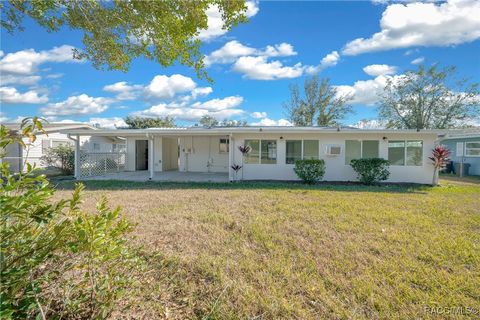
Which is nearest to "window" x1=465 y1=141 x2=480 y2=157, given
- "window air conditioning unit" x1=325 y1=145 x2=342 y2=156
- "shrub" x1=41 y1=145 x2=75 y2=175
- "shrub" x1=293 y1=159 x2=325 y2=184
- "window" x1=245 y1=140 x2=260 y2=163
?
"window air conditioning unit" x1=325 y1=145 x2=342 y2=156

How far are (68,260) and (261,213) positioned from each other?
14.2ft

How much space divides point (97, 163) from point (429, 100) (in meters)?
26.8

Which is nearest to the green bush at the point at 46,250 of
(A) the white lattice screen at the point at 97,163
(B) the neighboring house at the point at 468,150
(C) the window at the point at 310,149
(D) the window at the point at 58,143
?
(C) the window at the point at 310,149

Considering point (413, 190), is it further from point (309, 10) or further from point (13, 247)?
point (13, 247)

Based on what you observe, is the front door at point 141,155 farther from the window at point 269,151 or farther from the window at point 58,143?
the window at point 269,151

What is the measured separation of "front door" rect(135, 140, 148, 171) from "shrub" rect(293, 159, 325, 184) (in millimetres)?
11017

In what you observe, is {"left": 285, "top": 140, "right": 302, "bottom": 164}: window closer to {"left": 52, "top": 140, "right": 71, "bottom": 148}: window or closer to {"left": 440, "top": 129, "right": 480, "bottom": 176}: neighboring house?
{"left": 440, "top": 129, "right": 480, "bottom": 176}: neighboring house

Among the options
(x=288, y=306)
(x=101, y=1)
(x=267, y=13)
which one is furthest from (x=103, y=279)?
(x=267, y=13)

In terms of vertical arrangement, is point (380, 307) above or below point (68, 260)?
below

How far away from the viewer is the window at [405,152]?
37.7ft

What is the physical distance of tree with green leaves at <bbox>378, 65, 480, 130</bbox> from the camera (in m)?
21.3

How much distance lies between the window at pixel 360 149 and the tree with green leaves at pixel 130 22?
9.44m

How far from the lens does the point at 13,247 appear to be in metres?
1.87

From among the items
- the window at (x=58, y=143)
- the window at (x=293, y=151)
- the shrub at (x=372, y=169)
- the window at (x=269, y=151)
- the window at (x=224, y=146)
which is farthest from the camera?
the window at (x=58, y=143)
